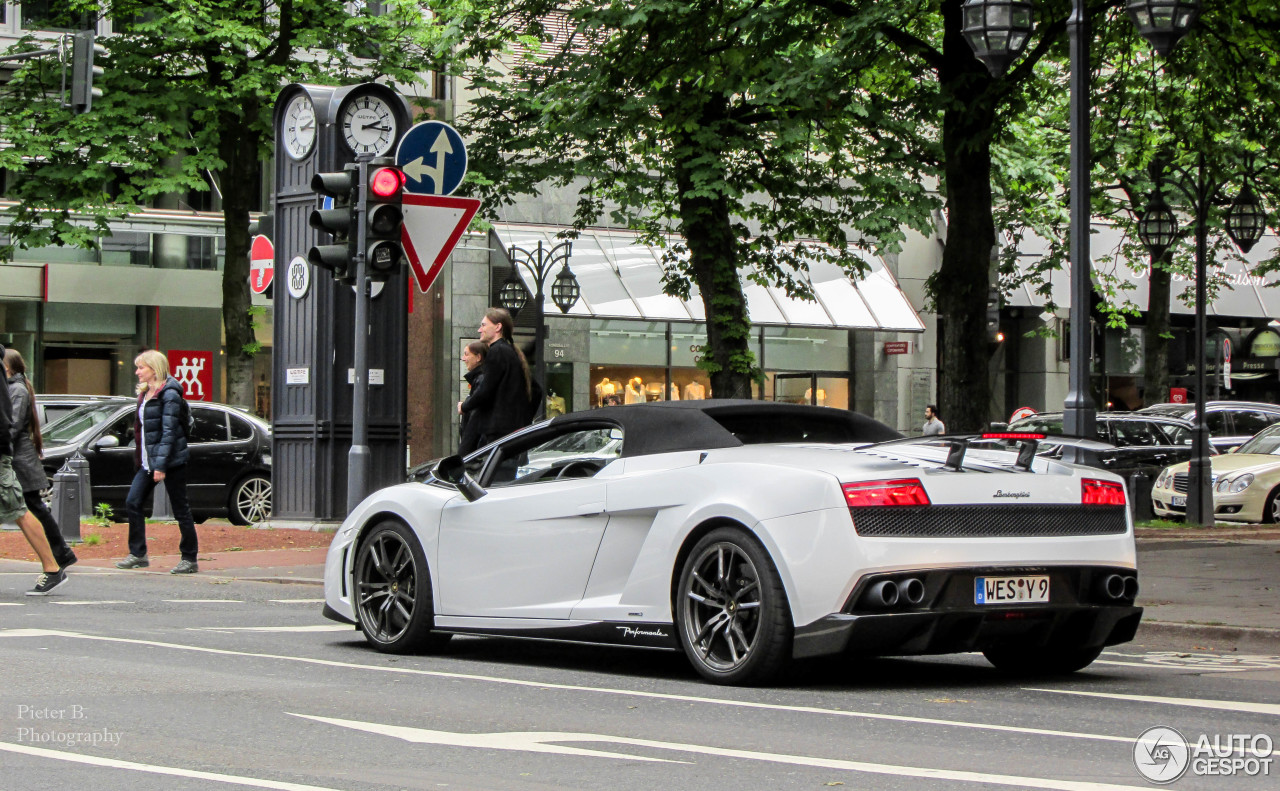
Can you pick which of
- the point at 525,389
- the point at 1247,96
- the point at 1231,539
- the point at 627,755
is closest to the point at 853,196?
the point at 1247,96

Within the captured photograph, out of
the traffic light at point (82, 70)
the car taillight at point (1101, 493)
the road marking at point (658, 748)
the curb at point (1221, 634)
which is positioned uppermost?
the traffic light at point (82, 70)

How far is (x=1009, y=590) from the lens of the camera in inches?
300

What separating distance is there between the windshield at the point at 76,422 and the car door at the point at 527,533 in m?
13.2

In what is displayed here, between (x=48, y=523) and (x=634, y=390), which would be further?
(x=634, y=390)

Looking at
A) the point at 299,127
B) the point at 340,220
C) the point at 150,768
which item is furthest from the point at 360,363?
the point at 150,768

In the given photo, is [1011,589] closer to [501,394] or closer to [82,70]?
[501,394]

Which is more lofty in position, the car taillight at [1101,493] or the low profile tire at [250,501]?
the car taillight at [1101,493]

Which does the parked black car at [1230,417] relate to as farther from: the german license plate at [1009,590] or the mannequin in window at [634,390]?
the german license plate at [1009,590]

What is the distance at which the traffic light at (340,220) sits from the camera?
13891mm

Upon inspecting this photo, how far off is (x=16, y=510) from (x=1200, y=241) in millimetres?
15710

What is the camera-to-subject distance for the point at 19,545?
1805 cm

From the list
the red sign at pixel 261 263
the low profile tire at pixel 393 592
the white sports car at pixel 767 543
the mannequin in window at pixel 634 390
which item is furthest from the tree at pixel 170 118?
the white sports car at pixel 767 543

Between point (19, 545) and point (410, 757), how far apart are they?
13325 mm

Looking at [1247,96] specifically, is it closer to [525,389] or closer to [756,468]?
[525,389]
